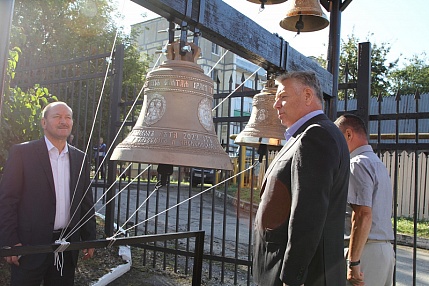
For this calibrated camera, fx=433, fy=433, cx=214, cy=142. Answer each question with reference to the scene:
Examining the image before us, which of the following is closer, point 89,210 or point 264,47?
point 264,47

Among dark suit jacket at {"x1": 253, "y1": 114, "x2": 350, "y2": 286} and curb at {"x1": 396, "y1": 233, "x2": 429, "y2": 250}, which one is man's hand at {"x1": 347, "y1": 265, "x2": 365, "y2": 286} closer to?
dark suit jacket at {"x1": 253, "y1": 114, "x2": 350, "y2": 286}

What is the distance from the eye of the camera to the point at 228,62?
3384 centimetres

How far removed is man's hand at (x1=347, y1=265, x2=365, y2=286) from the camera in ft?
9.82

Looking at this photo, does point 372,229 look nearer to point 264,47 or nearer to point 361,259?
point 361,259

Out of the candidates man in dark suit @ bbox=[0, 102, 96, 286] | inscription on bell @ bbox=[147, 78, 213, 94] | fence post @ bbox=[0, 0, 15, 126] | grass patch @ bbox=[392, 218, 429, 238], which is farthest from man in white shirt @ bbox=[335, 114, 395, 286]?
grass patch @ bbox=[392, 218, 429, 238]

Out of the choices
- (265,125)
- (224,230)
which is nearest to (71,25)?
→ (224,230)

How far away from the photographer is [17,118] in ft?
13.1

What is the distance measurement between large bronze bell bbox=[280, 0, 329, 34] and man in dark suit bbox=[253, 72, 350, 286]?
4.40 feet

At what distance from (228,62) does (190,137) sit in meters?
32.3

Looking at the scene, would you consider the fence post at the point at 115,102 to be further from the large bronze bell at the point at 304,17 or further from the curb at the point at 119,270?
the large bronze bell at the point at 304,17

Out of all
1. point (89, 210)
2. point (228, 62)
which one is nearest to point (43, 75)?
point (89, 210)

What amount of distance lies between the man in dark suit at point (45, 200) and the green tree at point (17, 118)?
729mm

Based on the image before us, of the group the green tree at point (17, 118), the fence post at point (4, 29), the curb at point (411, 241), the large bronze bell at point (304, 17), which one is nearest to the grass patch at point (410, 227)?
the curb at point (411, 241)

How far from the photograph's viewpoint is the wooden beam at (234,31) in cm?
218
